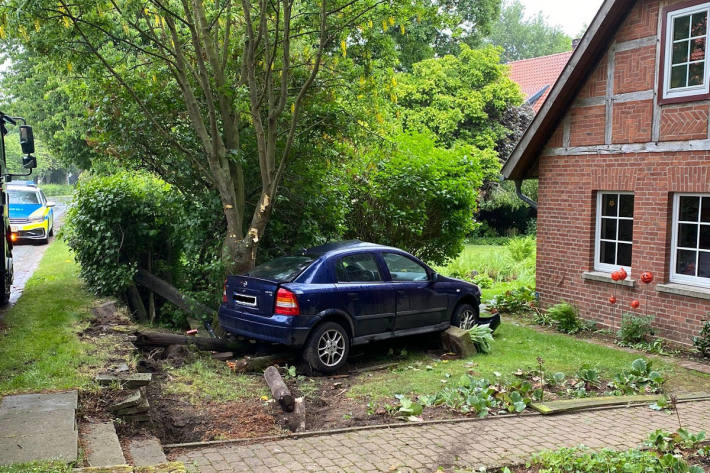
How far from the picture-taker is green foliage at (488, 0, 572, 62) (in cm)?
7700

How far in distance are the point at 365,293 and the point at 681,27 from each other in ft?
21.7

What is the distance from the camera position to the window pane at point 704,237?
1027 centimetres

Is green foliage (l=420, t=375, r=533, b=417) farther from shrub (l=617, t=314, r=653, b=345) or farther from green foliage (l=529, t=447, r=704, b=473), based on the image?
shrub (l=617, t=314, r=653, b=345)

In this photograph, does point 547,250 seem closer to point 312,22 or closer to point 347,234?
point 347,234

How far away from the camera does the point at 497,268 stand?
63.4 ft

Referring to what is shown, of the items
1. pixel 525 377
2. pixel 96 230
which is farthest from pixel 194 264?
pixel 525 377

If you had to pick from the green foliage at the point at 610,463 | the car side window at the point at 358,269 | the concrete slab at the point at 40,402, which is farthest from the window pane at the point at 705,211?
the concrete slab at the point at 40,402

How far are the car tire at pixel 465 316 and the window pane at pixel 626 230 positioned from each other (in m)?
A: 3.08

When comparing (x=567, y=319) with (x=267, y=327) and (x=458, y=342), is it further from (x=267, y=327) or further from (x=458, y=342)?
(x=267, y=327)

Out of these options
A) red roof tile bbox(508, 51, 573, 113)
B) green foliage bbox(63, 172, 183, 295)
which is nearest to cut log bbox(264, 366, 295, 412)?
green foliage bbox(63, 172, 183, 295)

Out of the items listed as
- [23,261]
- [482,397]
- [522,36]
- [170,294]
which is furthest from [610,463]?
[522,36]

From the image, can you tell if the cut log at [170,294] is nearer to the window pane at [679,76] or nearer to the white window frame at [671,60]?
the white window frame at [671,60]

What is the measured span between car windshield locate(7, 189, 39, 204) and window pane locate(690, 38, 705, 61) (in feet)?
61.8

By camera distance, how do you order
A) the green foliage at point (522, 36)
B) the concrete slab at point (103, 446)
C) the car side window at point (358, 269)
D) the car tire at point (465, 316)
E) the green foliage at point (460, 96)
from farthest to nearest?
the green foliage at point (522, 36)
the green foliage at point (460, 96)
the car tire at point (465, 316)
the car side window at point (358, 269)
the concrete slab at point (103, 446)
